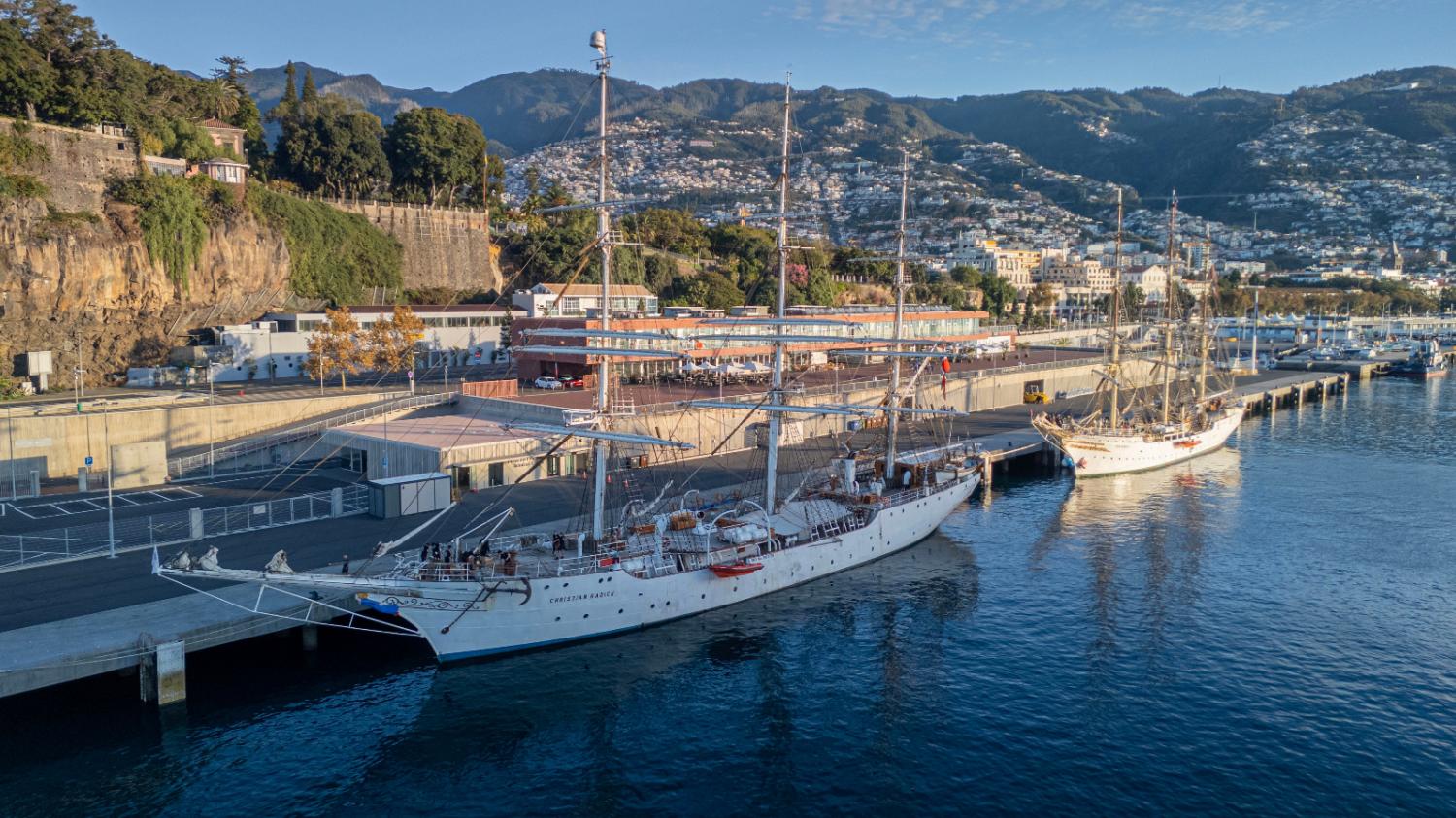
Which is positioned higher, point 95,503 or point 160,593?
point 95,503

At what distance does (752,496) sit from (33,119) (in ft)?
178

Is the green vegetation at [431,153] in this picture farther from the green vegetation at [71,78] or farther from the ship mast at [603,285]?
the ship mast at [603,285]

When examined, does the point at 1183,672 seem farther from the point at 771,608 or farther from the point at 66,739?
the point at 66,739

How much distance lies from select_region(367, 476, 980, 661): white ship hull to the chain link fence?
1018cm

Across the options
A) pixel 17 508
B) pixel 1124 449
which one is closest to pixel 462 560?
pixel 17 508

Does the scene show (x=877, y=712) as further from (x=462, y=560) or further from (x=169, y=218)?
(x=169, y=218)

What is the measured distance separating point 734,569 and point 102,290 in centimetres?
4935

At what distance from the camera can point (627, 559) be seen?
88.9 feet

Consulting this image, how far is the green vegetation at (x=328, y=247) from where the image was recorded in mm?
69688

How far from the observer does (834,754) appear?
814 inches

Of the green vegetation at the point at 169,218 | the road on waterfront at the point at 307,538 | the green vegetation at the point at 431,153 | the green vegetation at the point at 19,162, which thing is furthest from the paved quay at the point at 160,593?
the green vegetation at the point at 431,153

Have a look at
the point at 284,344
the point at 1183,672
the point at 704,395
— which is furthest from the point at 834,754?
the point at 284,344

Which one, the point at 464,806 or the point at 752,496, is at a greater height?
the point at 752,496

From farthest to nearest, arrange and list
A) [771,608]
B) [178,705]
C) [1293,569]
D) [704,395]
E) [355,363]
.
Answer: [355,363] < [704,395] < [1293,569] < [771,608] < [178,705]
